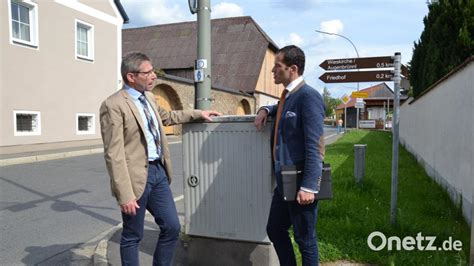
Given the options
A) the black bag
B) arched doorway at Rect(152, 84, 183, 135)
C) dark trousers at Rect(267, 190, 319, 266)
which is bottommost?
dark trousers at Rect(267, 190, 319, 266)

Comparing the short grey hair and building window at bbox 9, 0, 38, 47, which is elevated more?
building window at bbox 9, 0, 38, 47

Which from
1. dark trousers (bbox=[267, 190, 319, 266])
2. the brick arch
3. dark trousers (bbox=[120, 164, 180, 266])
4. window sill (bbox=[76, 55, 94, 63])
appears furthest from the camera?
the brick arch

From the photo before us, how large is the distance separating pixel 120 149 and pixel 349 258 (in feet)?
7.85

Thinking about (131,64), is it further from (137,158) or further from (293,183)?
(293,183)

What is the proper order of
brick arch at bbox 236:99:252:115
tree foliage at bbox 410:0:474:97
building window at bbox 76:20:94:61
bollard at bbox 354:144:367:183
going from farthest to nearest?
brick arch at bbox 236:99:252:115 → building window at bbox 76:20:94:61 → tree foliage at bbox 410:0:474:97 → bollard at bbox 354:144:367:183

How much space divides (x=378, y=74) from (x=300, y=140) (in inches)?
96.7

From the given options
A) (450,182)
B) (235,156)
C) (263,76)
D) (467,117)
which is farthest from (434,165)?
(263,76)

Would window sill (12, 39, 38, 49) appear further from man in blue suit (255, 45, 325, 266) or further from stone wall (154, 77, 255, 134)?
man in blue suit (255, 45, 325, 266)

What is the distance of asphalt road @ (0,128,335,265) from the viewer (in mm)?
4301

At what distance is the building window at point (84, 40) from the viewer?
15.8 m

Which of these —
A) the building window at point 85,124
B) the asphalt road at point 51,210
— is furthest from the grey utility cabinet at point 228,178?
the building window at point 85,124

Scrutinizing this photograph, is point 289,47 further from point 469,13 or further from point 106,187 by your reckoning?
point 469,13

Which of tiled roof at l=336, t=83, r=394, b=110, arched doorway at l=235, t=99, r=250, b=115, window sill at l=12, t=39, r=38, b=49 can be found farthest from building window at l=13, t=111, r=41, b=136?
tiled roof at l=336, t=83, r=394, b=110

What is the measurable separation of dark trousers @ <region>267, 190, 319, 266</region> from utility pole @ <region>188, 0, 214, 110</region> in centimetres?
154
